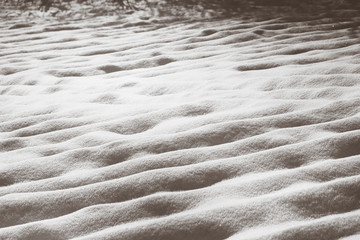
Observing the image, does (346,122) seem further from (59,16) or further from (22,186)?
(59,16)

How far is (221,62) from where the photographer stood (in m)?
2.85

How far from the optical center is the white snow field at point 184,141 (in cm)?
133

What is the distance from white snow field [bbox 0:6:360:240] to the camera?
133 centimetres

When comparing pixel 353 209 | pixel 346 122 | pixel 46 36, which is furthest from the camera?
pixel 46 36

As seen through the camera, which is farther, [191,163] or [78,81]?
[78,81]

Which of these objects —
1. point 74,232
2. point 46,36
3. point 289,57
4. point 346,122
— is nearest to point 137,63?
point 289,57

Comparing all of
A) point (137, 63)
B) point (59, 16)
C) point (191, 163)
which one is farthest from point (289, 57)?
point (59, 16)

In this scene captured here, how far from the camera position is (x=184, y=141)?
1.79 m

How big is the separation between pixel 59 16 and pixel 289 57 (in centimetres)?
261

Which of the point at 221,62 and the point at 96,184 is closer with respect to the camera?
the point at 96,184

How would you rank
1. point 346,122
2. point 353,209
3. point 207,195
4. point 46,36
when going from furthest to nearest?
1. point 46,36
2. point 346,122
3. point 207,195
4. point 353,209

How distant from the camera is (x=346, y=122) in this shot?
5.99 ft

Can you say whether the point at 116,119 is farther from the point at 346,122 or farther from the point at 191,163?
the point at 346,122

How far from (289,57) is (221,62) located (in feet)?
1.31
